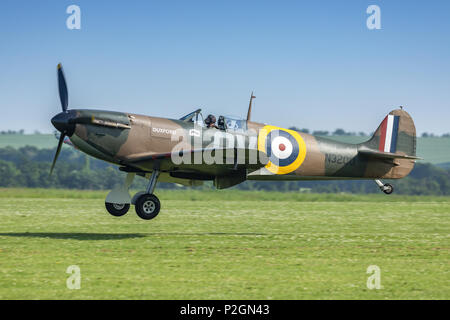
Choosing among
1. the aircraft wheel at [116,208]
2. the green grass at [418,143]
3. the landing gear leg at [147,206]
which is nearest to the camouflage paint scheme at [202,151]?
the landing gear leg at [147,206]

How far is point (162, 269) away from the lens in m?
8.16

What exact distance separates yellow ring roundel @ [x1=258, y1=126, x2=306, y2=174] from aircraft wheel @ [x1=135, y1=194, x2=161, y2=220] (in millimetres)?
3276

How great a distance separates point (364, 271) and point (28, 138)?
130020mm

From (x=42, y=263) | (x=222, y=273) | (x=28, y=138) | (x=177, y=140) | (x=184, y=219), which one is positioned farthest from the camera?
(x=28, y=138)

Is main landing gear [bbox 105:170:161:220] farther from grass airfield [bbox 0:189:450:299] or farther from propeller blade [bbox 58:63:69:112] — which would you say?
propeller blade [bbox 58:63:69:112]

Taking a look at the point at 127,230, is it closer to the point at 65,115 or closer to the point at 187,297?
the point at 65,115

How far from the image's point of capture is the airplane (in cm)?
1278

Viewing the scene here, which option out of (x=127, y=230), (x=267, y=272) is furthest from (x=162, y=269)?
(x=127, y=230)

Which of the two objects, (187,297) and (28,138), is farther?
(28,138)

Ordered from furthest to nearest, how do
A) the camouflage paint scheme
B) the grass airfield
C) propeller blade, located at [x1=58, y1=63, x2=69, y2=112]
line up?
propeller blade, located at [x1=58, y1=63, x2=69, y2=112]
the camouflage paint scheme
the grass airfield

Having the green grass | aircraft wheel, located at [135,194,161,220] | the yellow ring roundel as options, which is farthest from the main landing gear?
the green grass

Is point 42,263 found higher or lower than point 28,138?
lower

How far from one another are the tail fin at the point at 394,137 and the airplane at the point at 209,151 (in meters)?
0.03
